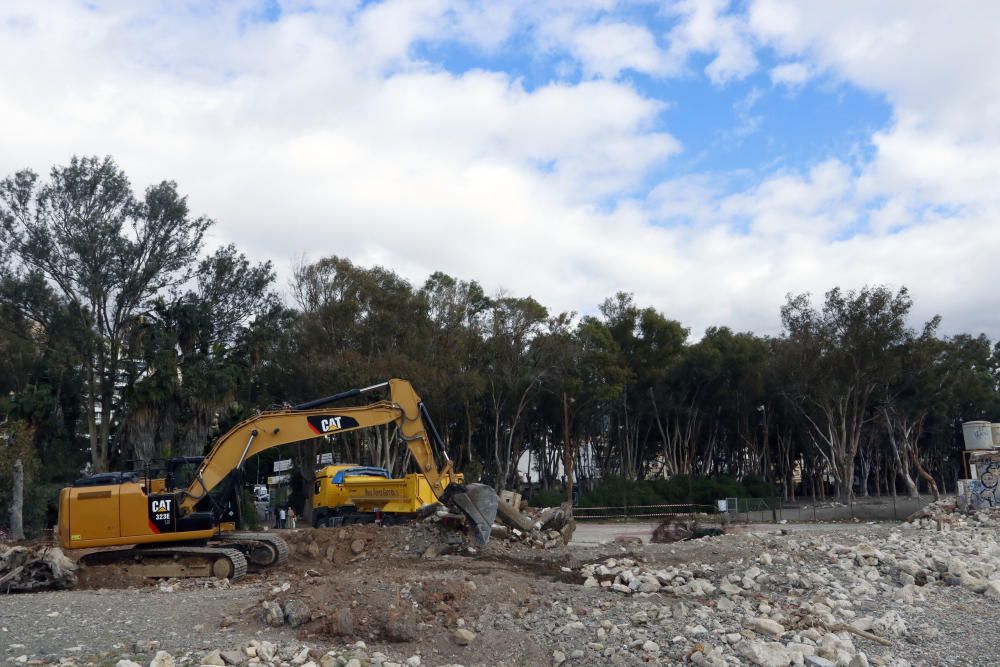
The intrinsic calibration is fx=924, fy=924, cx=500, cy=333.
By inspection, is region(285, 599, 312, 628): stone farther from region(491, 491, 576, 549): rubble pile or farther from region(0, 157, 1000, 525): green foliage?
region(0, 157, 1000, 525): green foliage

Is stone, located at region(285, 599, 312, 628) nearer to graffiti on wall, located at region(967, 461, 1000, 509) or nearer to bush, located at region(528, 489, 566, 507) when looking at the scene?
graffiti on wall, located at region(967, 461, 1000, 509)

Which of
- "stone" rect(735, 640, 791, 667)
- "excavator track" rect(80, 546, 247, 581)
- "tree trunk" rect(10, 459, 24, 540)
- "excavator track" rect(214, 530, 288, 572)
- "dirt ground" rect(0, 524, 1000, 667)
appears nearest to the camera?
"stone" rect(735, 640, 791, 667)

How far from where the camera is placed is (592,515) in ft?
159

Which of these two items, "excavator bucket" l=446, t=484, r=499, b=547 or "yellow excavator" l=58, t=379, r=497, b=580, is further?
"excavator bucket" l=446, t=484, r=499, b=547

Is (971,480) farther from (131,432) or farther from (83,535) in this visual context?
(131,432)

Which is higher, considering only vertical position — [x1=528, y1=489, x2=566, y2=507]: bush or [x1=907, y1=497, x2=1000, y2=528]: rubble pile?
[x1=907, y1=497, x2=1000, y2=528]: rubble pile

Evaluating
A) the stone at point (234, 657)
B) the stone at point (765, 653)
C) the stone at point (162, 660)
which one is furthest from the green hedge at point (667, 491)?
the stone at point (162, 660)

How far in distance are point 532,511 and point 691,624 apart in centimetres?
1332

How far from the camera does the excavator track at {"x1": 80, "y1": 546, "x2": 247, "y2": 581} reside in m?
17.7

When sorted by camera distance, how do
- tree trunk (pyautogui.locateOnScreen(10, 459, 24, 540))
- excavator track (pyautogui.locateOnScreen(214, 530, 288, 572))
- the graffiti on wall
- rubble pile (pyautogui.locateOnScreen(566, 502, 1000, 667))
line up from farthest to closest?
the graffiti on wall → tree trunk (pyautogui.locateOnScreen(10, 459, 24, 540)) → excavator track (pyautogui.locateOnScreen(214, 530, 288, 572)) → rubble pile (pyautogui.locateOnScreen(566, 502, 1000, 667))

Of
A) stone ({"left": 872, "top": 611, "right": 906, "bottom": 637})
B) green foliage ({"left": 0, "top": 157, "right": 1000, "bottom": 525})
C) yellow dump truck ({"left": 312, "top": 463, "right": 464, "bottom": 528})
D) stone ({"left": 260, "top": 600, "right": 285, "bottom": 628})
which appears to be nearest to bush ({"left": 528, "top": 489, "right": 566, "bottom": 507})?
green foliage ({"left": 0, "top": 157, "right": 1000, "bottom": 525})

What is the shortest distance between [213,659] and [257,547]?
29.8ft

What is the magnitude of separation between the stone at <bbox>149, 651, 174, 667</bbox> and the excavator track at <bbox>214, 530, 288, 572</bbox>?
871 centimetres

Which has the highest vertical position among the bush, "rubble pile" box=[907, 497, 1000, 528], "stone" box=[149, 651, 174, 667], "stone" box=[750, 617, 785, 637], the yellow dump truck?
the yellow dump truck
